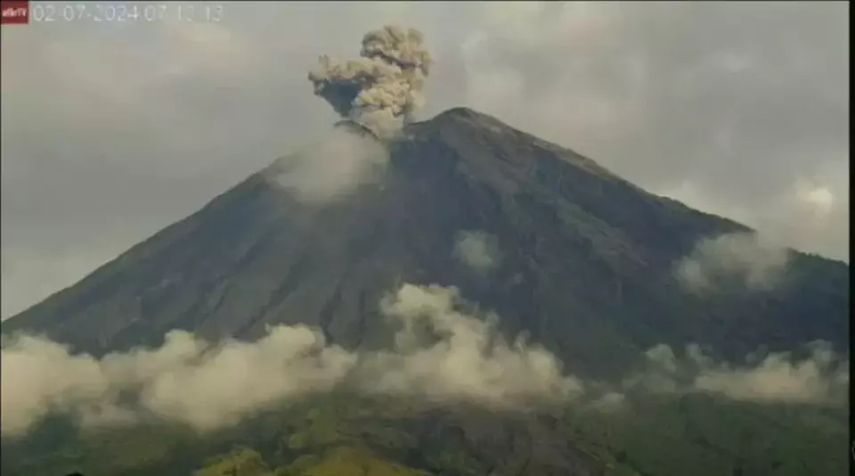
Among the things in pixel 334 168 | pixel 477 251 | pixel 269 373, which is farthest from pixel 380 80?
pixel 269 373

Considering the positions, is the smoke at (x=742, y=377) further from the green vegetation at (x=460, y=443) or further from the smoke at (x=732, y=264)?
the smoke at (x=732, y=264)

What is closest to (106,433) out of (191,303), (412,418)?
(191,303)

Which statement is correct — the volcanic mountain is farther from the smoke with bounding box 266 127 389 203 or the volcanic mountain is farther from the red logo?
the red logo

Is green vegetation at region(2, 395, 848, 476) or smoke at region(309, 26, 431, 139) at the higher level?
smoke at region(309, 26, 431, 139)

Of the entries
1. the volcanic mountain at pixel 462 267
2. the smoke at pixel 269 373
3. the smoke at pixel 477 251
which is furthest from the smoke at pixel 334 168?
the smoke at pixel 269 373

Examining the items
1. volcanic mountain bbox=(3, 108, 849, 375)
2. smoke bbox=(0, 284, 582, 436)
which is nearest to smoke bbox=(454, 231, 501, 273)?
volcanic mountain bbox=(3, 108, 849, 375)

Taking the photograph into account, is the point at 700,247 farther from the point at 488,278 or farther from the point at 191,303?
the point at 191,303
